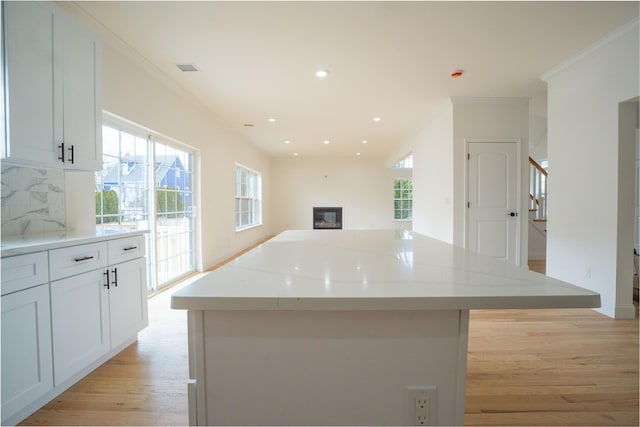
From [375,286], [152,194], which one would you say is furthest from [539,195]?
[152,194]

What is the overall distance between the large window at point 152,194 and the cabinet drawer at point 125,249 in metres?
0.65

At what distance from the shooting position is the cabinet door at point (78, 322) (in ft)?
5.20

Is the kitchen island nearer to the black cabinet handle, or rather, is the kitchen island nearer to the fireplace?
the black cabinet handle

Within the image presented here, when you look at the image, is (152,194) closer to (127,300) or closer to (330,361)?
(127,300)

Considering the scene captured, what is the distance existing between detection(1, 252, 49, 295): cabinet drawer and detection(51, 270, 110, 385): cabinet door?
0.35 ft

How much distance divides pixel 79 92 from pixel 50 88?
0.67ft

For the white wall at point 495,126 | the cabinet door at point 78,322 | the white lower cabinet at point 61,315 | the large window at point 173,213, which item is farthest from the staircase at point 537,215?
the cabinet door at point 78,322

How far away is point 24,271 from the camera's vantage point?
142 centimetres

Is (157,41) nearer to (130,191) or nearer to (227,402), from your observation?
(130,191)

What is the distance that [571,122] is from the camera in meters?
3.09

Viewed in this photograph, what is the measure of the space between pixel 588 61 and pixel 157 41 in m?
4.06

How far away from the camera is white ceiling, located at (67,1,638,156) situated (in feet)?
7.21

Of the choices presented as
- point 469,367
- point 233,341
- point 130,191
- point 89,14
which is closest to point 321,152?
point 130,191

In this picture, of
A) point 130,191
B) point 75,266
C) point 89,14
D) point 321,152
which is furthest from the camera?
point 321,152
